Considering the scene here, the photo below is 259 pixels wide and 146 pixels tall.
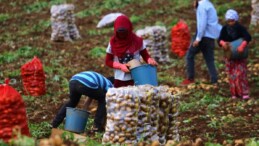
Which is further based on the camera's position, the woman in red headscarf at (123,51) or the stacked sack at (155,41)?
the stacked sack at (155,41)

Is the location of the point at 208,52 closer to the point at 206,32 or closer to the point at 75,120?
the point at 206,32

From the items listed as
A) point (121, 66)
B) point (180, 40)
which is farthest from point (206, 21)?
point (121, 66)

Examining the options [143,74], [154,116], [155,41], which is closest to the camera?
[154,116]

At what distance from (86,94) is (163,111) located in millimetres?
1207

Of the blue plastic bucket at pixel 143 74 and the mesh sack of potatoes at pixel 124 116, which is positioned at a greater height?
the blue plastic bucket at pixel 143 74

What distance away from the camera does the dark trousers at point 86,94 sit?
6.67 m

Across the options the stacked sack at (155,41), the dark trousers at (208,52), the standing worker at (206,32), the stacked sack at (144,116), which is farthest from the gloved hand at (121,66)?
the stacked sack at (155,41)

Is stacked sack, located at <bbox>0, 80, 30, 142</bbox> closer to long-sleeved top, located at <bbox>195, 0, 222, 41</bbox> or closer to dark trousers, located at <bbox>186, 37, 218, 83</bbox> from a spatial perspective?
long-sleeved top, located at <bbox>195, 0, 222, 41</bbox>

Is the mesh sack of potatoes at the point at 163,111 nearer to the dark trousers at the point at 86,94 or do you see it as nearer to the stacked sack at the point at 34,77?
the dark trousers at the point at 86,94

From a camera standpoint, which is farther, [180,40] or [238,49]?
[180,40]

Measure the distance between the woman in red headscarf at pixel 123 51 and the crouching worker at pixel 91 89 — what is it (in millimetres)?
205

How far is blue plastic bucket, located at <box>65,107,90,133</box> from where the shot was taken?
6555mm

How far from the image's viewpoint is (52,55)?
13.2 m

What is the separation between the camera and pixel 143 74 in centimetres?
636
